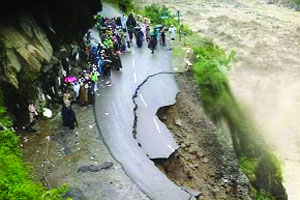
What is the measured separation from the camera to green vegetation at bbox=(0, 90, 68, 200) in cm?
1645

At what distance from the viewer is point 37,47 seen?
972 inches

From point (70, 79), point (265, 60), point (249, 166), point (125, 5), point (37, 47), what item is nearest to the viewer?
point (37, 47)

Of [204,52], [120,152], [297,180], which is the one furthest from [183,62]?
[120,152]

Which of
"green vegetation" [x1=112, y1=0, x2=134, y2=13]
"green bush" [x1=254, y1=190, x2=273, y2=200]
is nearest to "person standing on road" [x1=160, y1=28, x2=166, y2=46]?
"green vegetation" [x1=112, y1=0, x2=134, y2=13]

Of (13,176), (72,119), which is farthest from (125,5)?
(13,176)

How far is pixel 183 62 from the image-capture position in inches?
1319

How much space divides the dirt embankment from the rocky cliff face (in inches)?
243

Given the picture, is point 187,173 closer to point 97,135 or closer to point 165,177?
point 165,177

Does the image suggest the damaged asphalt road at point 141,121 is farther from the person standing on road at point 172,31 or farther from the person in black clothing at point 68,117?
the person standing on road at point 172,31

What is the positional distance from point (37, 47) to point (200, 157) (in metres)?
9.41

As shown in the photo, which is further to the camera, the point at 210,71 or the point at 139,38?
the point at 139,38

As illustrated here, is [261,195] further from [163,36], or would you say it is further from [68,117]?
[163,36]

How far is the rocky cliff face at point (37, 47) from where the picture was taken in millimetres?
22766

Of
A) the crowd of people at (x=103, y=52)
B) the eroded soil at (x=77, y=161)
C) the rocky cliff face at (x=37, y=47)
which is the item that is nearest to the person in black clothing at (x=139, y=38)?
the crowd of people at (x=103, y=52)
